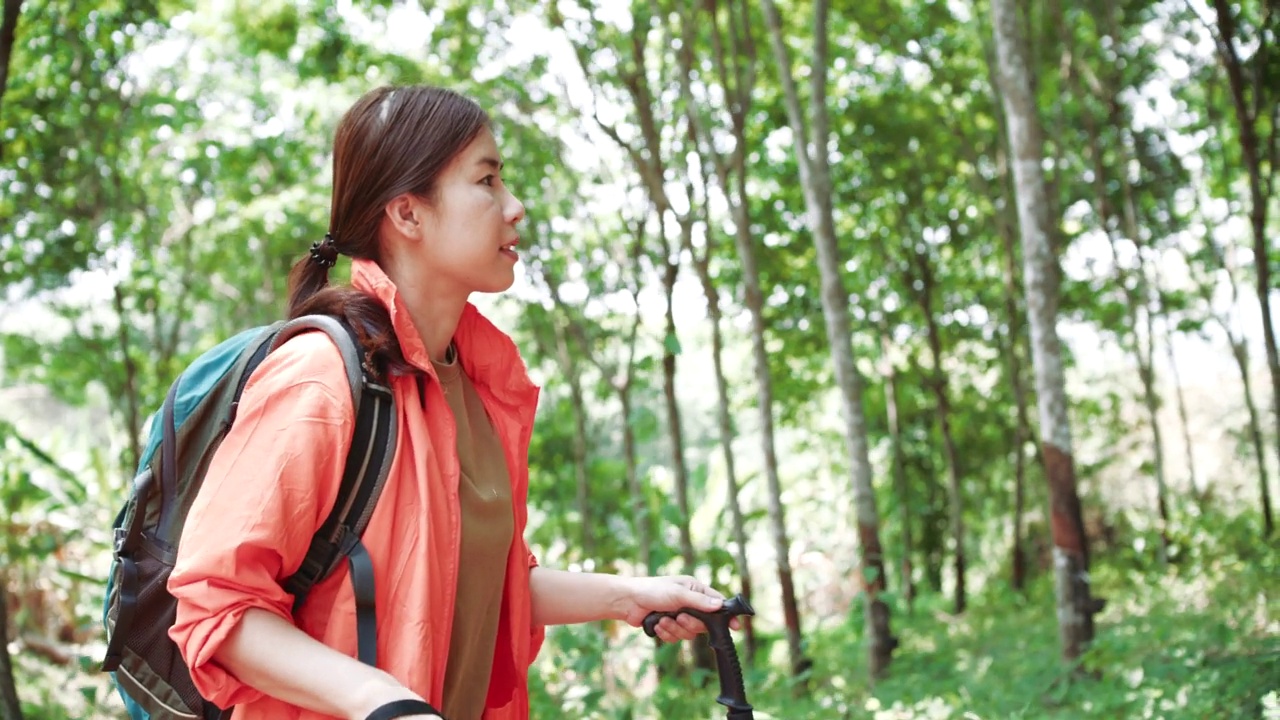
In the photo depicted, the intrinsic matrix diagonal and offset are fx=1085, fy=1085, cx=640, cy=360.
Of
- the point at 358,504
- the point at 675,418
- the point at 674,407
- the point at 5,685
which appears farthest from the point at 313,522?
the point at 675,418

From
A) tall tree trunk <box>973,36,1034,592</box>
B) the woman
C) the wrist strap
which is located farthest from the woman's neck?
tall tree trunk <box>973,36,1034,592</box>

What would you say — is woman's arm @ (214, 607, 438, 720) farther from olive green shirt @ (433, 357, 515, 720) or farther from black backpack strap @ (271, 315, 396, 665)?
olive green shirt @ (433, 357, 515, 720)

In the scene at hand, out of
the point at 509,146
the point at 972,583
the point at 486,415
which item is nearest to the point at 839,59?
the point at 509,146

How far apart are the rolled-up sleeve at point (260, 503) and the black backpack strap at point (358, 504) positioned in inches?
0.9

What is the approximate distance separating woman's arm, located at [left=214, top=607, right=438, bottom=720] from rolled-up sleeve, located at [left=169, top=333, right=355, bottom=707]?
0.7 inches

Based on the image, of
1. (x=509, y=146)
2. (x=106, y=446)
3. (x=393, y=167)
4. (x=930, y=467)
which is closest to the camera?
(x=393, y=167)

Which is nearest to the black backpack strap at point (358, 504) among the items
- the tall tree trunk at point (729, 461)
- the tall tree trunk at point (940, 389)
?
the tall tree trunk at point (729, 461)

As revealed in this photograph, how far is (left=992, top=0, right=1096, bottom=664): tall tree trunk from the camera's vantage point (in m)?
6.19

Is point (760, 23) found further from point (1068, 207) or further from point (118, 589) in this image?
point (118, 589)

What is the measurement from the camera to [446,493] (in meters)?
1.61

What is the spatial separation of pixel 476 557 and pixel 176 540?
45cm

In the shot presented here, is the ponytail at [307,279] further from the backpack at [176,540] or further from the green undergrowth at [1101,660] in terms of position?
the green undergrowth at [1101,660]

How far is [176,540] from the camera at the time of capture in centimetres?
147

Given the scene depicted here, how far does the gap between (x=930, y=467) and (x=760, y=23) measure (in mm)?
8866
